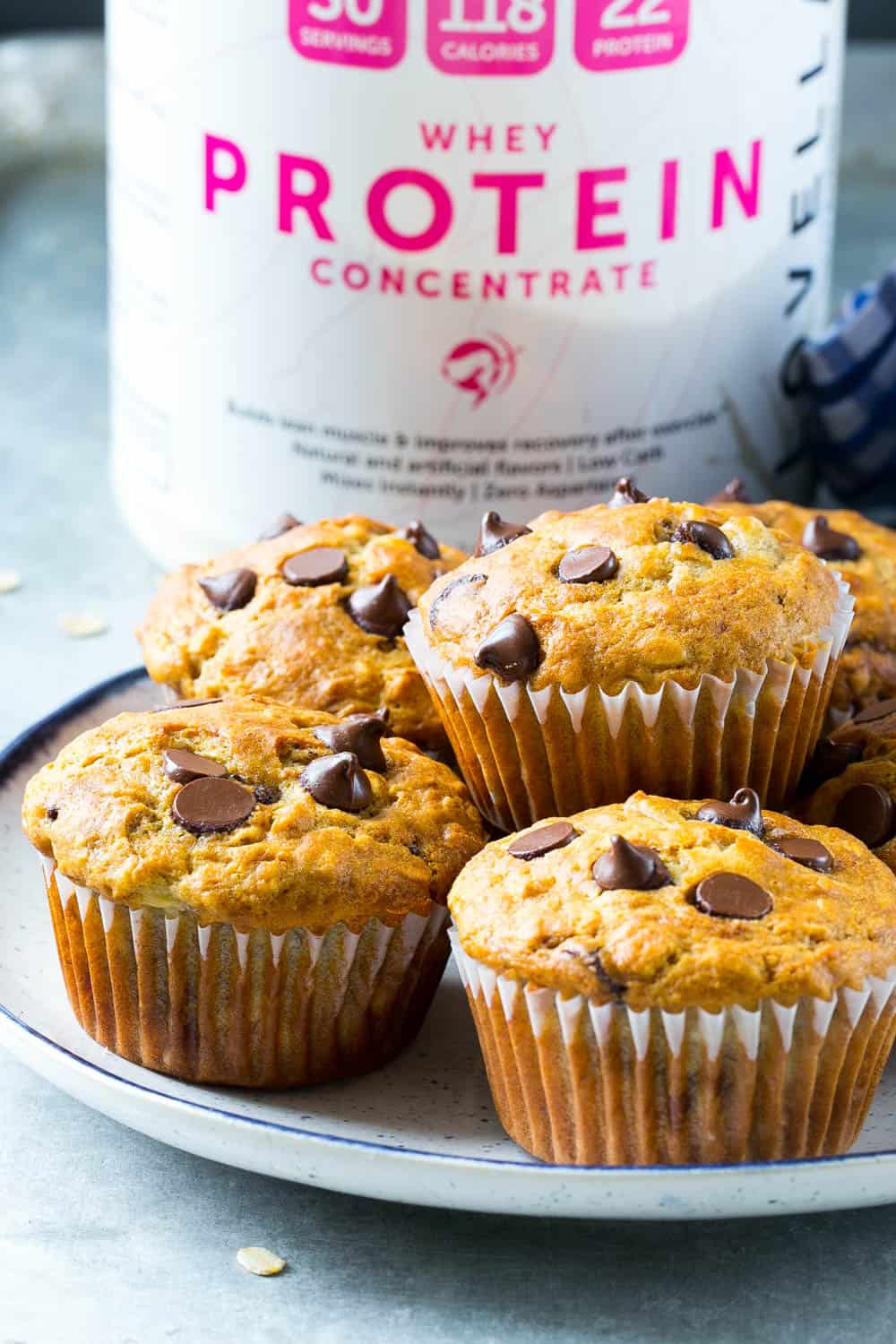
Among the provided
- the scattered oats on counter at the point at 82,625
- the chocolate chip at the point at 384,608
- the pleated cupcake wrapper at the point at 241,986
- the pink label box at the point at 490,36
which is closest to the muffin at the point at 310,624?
the chocolate chip at the point at 384,608

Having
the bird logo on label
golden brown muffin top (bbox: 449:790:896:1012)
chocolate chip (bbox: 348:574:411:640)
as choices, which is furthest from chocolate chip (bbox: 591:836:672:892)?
the bird logo on label

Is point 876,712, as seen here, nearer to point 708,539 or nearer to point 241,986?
point 708,539

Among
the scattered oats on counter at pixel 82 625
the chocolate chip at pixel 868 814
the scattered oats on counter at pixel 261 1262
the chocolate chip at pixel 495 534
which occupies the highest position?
the chocolate chip at pixel 495 534

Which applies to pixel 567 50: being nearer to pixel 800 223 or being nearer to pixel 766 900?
pixel 800 223

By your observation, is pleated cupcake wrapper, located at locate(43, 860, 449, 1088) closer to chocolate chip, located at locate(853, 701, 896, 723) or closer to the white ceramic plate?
the white ceramic plate

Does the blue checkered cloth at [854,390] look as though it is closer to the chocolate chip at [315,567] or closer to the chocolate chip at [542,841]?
the chocolate chip at [315,567]
